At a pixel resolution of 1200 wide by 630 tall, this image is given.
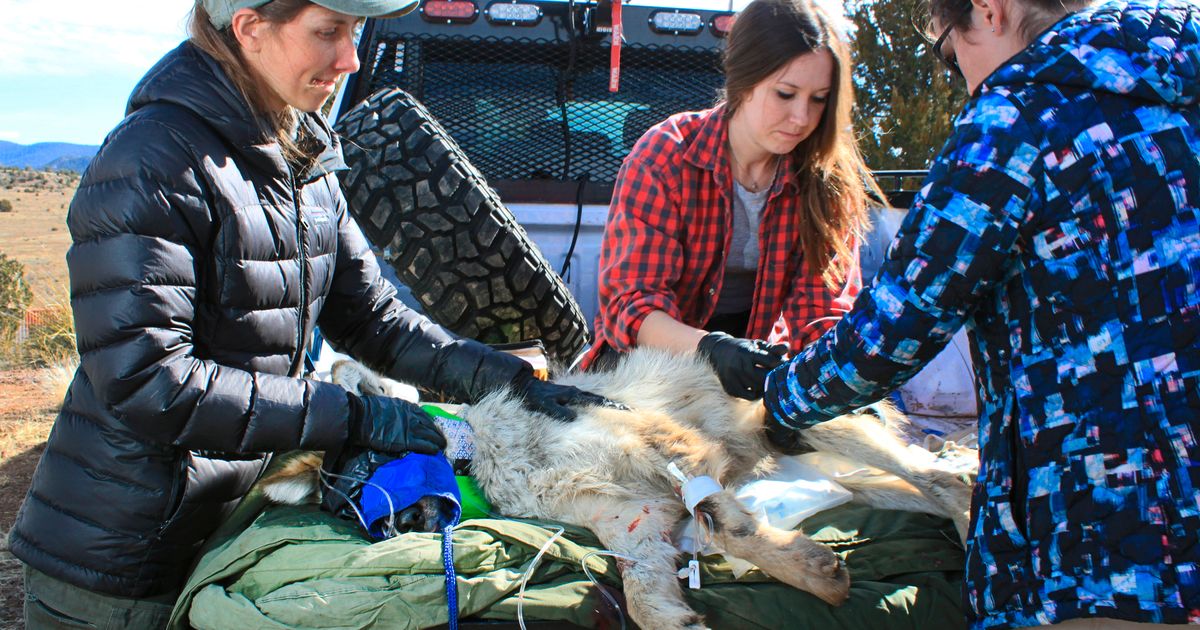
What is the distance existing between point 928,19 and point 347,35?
1.51 m

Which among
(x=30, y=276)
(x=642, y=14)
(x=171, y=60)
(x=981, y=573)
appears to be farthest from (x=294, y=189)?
(x=30, y=276)

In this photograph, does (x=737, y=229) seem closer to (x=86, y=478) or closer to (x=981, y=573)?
(x=981, y=573)

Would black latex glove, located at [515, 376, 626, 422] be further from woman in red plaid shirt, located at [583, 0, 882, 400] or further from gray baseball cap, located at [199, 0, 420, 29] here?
gray baseball cap, located at [199, 0, 420, 29]

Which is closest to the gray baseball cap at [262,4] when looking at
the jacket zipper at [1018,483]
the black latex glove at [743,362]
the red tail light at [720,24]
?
the black latex glove at [743,362]

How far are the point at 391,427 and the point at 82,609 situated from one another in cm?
92

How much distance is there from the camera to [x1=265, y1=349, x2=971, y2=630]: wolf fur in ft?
7.80

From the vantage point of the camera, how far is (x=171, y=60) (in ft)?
7.76

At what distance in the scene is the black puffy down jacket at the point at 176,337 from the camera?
2.15 m

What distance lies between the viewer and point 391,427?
264 centimetres

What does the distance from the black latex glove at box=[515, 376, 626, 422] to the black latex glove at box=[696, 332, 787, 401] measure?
0.37 meters

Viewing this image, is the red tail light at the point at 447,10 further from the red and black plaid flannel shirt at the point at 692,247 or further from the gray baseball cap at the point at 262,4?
the gray baseball cap at the point at 262,4

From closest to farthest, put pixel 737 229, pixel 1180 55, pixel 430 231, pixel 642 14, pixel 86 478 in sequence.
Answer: pixel 1180 55 < pixel 86 478 < pixel 737 229 < pixel 430 231 < pixel 642 14

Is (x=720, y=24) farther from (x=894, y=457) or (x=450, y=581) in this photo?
(x=450, y=581)

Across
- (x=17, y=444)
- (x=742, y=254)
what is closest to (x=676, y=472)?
(x=742, y=254)
